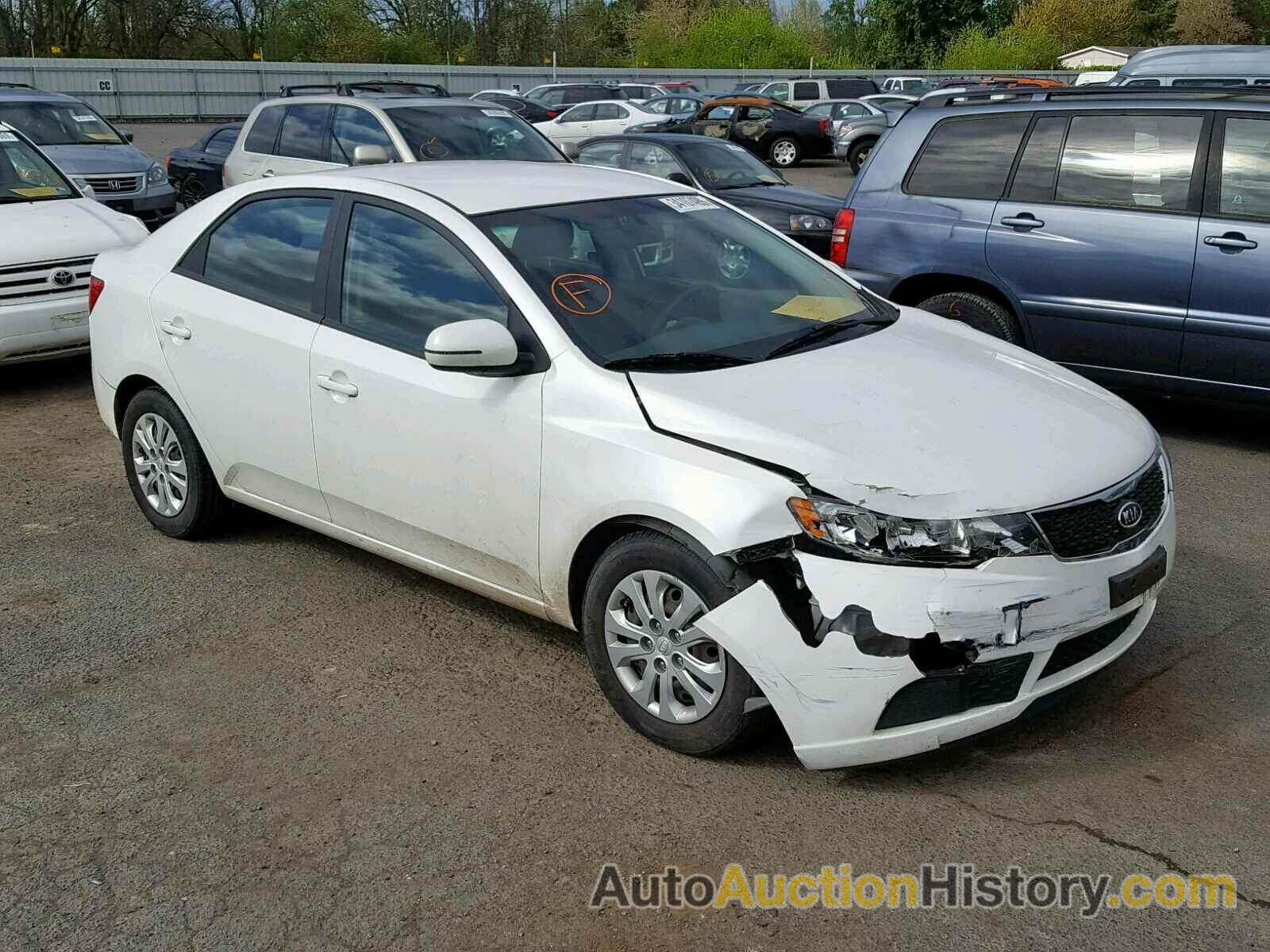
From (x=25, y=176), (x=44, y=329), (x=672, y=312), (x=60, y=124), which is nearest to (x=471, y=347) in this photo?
(x=672, y=312)

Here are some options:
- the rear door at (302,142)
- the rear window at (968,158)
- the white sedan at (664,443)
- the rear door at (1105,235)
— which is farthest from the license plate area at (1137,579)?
the rear door at (302,142)

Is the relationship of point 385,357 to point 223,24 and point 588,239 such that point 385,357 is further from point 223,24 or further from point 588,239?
point 223,24

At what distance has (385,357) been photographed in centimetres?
433

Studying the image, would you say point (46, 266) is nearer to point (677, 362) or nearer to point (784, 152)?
point (677, 362)

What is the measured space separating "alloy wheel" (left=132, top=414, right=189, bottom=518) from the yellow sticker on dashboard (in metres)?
2.60

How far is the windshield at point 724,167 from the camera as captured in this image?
12289mm

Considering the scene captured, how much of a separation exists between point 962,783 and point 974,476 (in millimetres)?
870

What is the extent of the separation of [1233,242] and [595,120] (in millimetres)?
21677

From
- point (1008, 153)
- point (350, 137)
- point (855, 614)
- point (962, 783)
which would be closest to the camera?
point (855, 614)

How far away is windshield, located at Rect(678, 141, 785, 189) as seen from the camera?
12.3 metres

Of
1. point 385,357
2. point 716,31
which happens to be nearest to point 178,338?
point 385,357

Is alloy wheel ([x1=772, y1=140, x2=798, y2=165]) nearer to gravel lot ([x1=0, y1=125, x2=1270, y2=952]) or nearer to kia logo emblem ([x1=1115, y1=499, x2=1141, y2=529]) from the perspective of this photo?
gravel lot ([x1=0, y1=125, x2=1270, y2=952])

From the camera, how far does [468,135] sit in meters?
10.7

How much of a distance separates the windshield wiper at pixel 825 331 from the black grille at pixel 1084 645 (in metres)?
1.28
